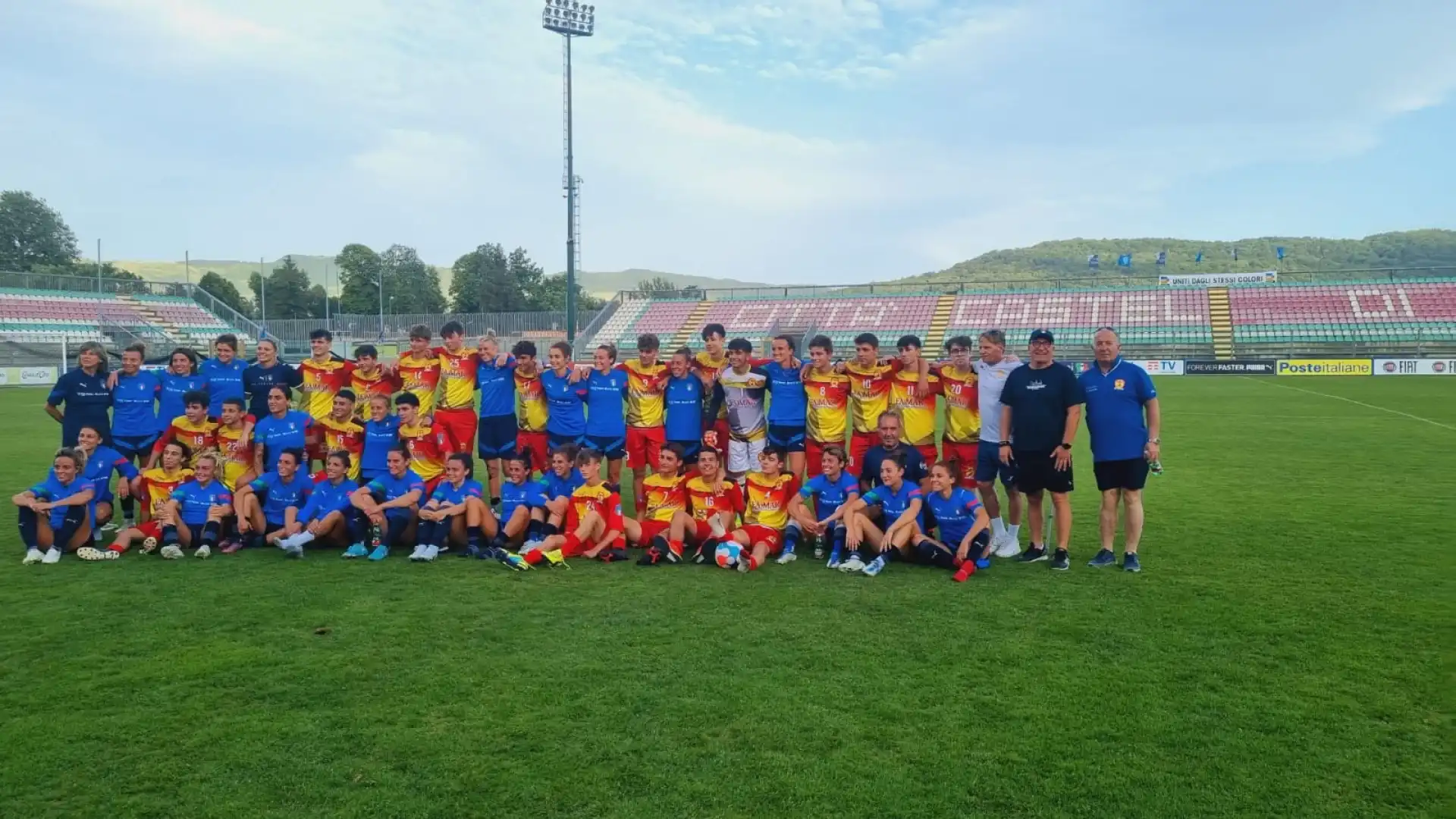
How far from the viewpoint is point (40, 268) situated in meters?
60.3

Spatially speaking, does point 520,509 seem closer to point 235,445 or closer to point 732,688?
point 235,445

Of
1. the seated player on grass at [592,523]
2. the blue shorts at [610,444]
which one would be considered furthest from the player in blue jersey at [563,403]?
the seated player on grass at [592,523]

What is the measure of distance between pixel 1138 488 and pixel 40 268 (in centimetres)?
7470

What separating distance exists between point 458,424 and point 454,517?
193 cm

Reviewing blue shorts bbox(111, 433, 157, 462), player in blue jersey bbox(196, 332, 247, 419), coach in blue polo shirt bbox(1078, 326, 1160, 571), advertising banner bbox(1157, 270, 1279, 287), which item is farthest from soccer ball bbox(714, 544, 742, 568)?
advertising banner bbox(1157, 270, 1279, 287)

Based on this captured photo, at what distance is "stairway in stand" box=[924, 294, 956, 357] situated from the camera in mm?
45312

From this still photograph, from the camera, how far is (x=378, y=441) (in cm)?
757

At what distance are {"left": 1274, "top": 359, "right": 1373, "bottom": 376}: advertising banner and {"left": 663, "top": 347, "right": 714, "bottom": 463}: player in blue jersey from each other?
35.0 meters

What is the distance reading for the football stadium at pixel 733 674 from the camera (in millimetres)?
3230

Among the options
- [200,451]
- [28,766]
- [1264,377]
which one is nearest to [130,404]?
[200,451]

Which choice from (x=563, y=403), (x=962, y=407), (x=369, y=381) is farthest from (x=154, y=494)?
(x=962, y=407)

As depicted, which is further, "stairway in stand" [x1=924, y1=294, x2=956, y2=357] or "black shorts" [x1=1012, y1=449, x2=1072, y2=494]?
"stairway in stand" [x1=924, y1=294, x2=956, y2=357]

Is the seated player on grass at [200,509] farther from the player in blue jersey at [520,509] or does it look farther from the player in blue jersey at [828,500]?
the player in blue jersey at [828,500]

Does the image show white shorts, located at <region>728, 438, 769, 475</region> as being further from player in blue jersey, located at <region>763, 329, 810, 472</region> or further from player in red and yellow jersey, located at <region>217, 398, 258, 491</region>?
player in red and yellow jersey, located at <region>217, 398, 258, 491</region>
